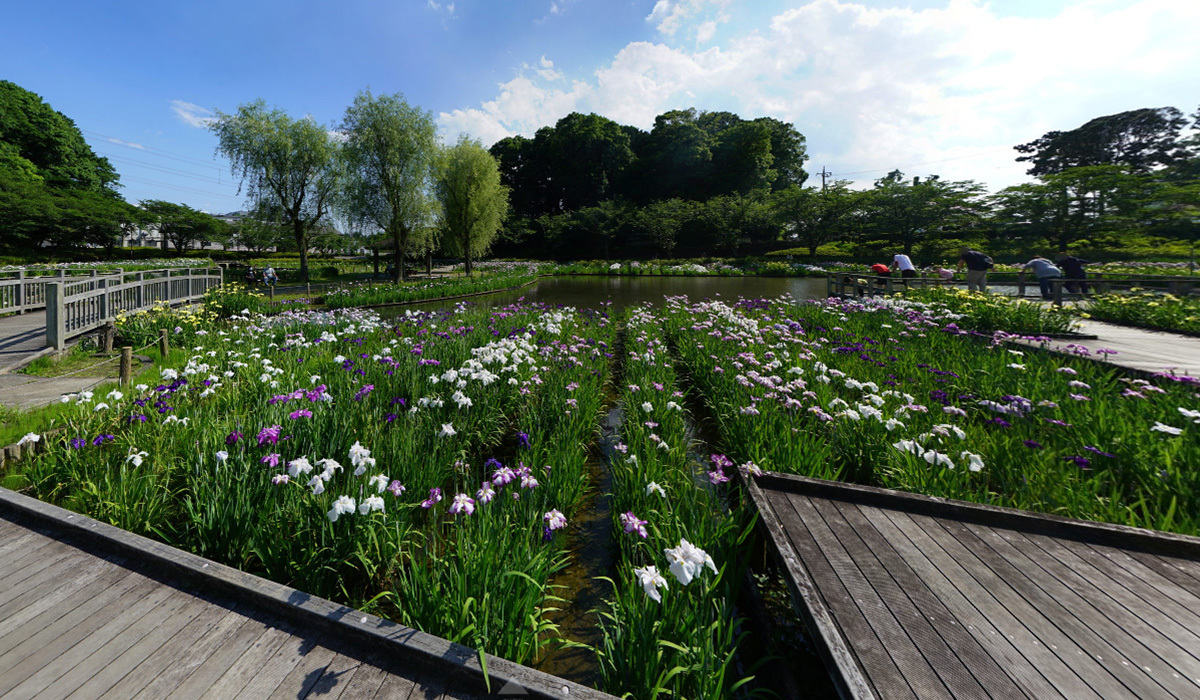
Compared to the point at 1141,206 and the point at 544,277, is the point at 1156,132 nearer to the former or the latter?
the point at 1141,206

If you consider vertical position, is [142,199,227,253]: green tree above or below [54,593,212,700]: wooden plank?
above

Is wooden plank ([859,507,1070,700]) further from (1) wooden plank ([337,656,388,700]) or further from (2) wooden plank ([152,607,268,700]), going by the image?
(2) wooden plank ([152,607,268,700])

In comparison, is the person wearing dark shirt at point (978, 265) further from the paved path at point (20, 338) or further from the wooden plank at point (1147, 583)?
the paved path at point (20, 338)

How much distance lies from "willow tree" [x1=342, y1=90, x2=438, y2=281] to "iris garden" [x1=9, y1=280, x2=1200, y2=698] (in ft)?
65.4

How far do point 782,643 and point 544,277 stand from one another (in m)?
32.5

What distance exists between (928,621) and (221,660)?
10.5 feet

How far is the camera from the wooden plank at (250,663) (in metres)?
1.83

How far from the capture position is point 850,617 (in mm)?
2164

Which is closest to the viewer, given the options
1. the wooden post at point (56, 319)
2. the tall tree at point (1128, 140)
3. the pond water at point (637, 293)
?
the wooden post at point (56, 319)

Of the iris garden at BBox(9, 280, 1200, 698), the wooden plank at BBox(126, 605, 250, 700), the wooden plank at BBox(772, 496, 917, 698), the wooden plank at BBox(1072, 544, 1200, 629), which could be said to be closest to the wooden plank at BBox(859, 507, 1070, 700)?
the wooden plank at BBox(772, 496, 917, 698)

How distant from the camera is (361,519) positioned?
2.86m

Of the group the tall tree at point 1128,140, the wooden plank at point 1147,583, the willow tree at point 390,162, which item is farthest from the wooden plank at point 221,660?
the tall tree at point 1128,140

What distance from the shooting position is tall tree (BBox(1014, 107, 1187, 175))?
42.7 meters

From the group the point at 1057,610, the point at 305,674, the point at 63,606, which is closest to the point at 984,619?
the point at 1057,610
